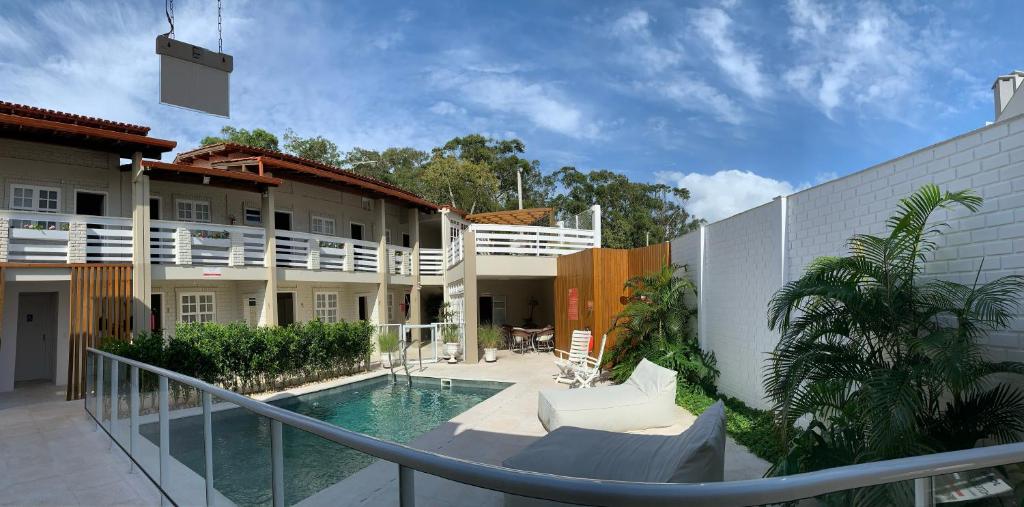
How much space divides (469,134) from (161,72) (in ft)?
106

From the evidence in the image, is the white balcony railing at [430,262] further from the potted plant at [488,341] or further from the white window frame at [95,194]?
the white window frame at [95,194]

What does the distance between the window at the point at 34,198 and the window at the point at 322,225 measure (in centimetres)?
669

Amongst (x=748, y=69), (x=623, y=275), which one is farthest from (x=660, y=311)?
(x=748, y=69)

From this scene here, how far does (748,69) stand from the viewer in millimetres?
12906

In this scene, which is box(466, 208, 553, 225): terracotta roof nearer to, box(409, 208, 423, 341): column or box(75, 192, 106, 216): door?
box(409, 208, 423, 341): column

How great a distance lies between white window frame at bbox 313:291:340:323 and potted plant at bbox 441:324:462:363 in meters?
4.38

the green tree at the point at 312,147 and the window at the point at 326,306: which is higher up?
the green tree at the point at 312,147

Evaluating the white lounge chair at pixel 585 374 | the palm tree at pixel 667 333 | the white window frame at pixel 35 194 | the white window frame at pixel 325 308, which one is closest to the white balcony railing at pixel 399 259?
the white window frame at pixel 325 308

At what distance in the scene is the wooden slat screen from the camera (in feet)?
33.9

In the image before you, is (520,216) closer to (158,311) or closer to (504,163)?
(158,311)

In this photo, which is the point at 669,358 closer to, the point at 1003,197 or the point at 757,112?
the point at 1003,197

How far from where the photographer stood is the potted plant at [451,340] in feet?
48.2

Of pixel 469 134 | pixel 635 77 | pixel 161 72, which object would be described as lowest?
pixel 161 72

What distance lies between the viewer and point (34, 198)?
38.3 ft
